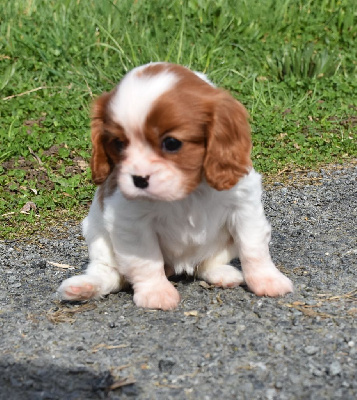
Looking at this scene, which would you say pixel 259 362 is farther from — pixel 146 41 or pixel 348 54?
pixel 348 54

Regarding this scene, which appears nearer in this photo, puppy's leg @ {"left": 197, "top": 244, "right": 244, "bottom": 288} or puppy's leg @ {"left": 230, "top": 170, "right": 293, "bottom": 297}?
puppy's leg @ {"left": 230, "top": 170, "right": 293, "bottom": 297}

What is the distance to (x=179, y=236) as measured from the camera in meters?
4.12

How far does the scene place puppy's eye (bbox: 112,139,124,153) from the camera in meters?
3.66

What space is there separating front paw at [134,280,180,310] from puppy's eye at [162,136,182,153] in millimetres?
932

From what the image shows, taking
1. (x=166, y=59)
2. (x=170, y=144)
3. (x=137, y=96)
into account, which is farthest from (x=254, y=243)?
(x=166, y=59)

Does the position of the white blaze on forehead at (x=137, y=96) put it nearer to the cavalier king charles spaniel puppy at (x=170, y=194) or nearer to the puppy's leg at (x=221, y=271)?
the cavalier king charles spaniel puppy at (x=170, y=194)

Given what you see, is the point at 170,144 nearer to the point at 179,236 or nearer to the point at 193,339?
the point at 179,236

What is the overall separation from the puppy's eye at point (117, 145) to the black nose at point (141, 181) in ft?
0.82

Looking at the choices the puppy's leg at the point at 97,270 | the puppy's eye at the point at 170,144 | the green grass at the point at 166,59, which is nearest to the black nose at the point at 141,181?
the puppy's eye at the point at 170,144

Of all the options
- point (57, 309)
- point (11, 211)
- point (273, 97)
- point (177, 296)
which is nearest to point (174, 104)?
point (177, 296)

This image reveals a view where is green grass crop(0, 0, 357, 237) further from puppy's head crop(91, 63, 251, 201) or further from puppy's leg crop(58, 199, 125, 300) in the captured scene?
Result: puppy's head crop(91, 63, 251, 201)

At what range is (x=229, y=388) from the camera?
9.96 feet

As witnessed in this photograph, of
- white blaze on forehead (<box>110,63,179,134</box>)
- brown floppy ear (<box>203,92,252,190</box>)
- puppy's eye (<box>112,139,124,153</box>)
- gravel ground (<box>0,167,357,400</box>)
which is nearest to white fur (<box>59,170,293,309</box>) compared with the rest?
gravel ground (<box>0,167,357,400</box>)

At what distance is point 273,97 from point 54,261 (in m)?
3.96
